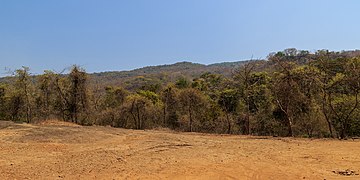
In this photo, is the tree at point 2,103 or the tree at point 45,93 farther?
the tree at point 2,103

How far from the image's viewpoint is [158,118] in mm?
27859

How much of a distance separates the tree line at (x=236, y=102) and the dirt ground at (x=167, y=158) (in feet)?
20.6

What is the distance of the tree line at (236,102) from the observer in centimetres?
1931

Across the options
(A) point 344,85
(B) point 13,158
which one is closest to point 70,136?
→ (B) point 13,158

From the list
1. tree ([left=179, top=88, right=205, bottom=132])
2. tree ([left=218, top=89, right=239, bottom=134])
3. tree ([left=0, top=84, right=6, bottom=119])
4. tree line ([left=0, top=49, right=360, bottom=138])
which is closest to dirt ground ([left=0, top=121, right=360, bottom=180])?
tree line ([left=0, top=49, right=360, bottom=138])

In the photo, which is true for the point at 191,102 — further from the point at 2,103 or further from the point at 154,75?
the point at 154,75

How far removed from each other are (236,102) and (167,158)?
18959 mm

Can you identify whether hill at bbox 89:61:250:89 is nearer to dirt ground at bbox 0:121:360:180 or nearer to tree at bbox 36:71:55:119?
tree at bbox 36:71:55:119

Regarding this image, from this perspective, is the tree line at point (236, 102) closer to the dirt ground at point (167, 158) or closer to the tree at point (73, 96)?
the tree at point (73, 96)

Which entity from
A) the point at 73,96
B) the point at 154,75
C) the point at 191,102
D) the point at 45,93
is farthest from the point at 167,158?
the point at 154,75

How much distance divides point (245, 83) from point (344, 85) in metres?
6.01

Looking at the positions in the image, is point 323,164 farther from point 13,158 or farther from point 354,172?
point 13,158

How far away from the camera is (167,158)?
10695 millimetres

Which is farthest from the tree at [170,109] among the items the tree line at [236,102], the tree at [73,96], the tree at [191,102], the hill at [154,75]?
the hill at [154,75]
